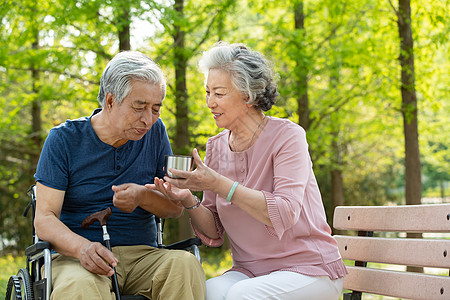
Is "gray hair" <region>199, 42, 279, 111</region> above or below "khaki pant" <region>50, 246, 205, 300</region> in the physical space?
above

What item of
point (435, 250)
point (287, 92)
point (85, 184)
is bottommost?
point (435, 250)

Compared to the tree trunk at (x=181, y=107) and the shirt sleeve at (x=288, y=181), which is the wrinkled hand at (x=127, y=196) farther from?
the tree trunk at (x=181, y=107)

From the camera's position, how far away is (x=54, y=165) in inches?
104

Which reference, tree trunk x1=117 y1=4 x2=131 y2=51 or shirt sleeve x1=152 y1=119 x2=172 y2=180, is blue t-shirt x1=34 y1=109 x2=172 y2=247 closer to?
shirt sleeve x1=152 y1=119 x2=172 y2=180

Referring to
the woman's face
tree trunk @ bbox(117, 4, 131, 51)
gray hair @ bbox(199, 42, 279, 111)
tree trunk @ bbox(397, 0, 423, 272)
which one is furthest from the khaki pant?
tree trunk @ bbox(397, 0, 423, 272)

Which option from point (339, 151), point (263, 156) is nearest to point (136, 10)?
point (263, 156)

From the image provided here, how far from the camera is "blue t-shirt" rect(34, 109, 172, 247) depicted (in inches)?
106

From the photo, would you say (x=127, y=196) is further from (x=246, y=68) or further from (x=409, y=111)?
(x=409, y=111)

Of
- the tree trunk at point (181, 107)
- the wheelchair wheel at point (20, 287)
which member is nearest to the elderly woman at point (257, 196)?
the wheelchair wheel at point (20, 287)

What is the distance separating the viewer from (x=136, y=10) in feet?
21.8

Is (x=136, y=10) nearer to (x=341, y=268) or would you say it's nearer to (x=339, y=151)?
(x=341, y=268)

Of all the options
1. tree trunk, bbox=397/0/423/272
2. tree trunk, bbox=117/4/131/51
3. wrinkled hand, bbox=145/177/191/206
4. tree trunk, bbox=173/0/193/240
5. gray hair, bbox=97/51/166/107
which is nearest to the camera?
wrinkled hand, bbox=145/177/191/206

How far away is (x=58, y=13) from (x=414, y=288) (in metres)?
5.47

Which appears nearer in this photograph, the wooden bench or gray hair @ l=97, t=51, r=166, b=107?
the wooden bench
